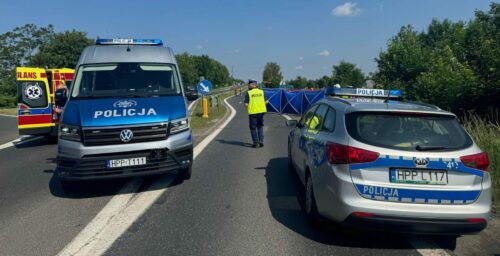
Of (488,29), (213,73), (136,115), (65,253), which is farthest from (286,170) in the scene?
(213,73)

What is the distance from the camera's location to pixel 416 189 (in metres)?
3.83

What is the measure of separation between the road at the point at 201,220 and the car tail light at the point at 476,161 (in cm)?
87

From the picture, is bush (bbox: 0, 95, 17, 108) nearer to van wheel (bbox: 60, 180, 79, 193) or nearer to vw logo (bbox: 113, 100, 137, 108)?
van wheel (bbox: 60, 180, 79, 193)

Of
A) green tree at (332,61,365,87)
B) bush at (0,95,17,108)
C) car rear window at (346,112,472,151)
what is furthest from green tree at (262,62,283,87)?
car rear window at (346,112,472,151)

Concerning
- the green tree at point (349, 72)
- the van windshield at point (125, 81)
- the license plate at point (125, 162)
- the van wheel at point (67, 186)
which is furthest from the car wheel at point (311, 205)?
the green tree at point (349, 72)

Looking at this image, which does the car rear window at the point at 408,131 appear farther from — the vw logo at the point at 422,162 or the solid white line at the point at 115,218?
the solid white line at the point at 115,218

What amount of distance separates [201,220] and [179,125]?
1849 mm

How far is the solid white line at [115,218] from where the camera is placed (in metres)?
4.08

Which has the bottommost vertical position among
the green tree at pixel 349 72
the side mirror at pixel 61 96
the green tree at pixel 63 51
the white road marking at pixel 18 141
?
the white road marking at pixel 18 141

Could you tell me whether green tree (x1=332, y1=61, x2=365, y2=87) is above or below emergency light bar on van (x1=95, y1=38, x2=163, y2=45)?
above

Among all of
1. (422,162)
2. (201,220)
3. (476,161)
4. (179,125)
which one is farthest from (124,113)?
(476,161)

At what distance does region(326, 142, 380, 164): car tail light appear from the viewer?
12.8 ft

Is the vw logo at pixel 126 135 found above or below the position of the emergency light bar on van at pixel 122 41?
below

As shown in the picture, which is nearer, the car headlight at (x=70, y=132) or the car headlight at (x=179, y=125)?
the car headlight at (x=70, y=132)
